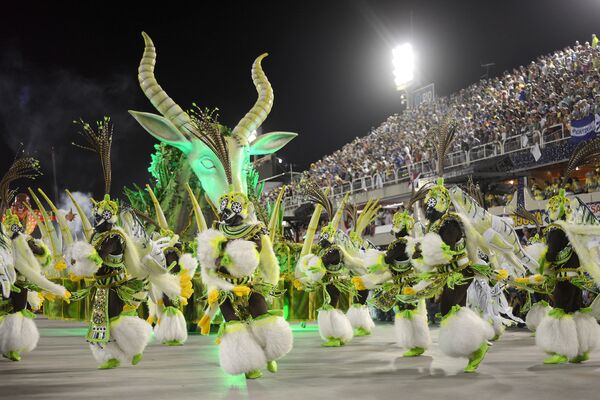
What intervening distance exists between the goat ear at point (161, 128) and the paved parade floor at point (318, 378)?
187 inches

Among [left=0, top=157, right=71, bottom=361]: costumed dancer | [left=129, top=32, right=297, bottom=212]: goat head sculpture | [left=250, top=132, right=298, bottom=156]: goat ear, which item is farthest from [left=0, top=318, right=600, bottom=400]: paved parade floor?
[left=250, top=132, right=298, bottom=156]: goat ear

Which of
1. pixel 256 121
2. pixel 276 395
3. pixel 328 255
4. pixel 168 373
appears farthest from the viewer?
pixel 256 121

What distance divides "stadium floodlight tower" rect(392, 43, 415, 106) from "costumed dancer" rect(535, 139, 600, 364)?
114ft

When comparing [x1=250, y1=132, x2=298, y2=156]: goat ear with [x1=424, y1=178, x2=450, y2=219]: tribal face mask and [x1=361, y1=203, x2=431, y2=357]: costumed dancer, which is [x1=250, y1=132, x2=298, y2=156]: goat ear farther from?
[x1=424, y1=178, x2=450, y2=219]: tribal face mask

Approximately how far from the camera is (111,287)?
7.73 metres

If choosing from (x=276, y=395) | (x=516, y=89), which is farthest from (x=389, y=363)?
(x=516, y=89)

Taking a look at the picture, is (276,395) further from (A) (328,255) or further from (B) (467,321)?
(A) (328,255)

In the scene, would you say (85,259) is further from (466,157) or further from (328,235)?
(466,157)

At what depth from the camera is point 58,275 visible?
17.4 m

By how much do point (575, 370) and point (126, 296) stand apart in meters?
4.74

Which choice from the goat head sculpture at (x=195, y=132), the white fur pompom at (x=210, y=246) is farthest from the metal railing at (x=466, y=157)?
the white fur pompom at (x=210, y=246)

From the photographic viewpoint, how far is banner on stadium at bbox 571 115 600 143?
50.3 feet

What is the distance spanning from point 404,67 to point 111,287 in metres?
37.5

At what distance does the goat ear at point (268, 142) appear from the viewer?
14.5 metres
